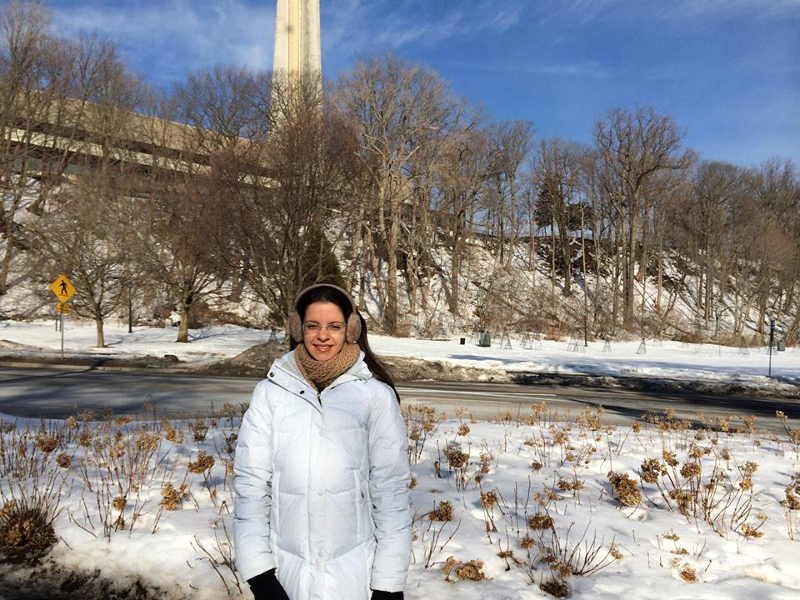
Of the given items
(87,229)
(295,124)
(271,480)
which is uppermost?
(295,124)

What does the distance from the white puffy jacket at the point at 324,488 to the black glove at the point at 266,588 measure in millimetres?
24

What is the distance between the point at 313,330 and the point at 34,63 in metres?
42.5

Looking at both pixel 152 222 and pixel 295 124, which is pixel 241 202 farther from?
pixel 152 222

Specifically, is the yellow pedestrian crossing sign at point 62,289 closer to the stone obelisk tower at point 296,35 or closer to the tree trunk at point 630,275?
the stone obelisk tower at point 296,35

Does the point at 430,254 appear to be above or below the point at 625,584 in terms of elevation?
above

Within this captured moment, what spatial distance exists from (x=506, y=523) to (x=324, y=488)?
2355mm

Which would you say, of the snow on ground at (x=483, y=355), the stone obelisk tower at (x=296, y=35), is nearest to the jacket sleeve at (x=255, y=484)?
the snow on ground at (x=483, y=355)

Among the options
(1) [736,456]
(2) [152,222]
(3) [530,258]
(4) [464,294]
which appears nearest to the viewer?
(1) [736,456]

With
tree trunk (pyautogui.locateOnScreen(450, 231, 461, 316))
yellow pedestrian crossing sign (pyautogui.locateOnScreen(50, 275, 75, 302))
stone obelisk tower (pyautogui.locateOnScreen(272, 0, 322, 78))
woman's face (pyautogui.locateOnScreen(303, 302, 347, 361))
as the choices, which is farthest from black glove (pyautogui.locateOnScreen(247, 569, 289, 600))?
stone obelisk tower (pyautogui.locateOnScreen(272, 0, 322, 78))

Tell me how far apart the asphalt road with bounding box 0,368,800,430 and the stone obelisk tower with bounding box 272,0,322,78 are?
1471 inches

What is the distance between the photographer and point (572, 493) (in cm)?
468

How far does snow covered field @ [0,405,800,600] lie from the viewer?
3.22 meters

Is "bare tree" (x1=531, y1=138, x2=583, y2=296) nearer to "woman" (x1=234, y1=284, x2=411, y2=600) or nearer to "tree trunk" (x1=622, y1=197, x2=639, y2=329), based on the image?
→ "tree trunk" (x1=622, y1=197, x2=639, y2=329)

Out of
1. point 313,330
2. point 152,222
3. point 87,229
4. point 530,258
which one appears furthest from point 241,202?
point 530,258
